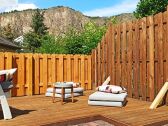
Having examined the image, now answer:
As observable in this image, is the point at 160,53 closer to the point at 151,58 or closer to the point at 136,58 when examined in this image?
the point at 151,58

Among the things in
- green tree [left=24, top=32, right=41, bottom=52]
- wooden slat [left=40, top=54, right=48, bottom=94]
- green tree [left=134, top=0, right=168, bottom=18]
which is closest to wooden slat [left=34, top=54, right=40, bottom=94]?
wooden slat [left=40, top=54, right=48, bottom=94]

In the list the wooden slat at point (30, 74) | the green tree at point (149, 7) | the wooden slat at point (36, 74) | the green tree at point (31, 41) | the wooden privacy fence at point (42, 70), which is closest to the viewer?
the wooden privacy fence at point (42, 70)

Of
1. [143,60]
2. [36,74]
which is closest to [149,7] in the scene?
[143,60]

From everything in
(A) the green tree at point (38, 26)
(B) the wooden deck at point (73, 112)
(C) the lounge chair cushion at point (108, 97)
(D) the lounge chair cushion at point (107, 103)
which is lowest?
(B) the wooden deck at point (73, 112)

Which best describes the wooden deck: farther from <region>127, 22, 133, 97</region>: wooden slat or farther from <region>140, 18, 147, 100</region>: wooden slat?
<region>127, 22, 133, 97</region>: wooden slat

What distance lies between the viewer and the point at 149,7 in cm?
1591

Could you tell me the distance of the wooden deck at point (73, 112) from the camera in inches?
231

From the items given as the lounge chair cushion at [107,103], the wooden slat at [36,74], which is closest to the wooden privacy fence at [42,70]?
the wooden slat at [36,74]

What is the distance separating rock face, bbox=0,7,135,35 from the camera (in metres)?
57.2

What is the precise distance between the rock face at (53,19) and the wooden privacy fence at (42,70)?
45251 millimetres

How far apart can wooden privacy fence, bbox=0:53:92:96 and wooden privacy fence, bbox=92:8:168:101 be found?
50.8 inches

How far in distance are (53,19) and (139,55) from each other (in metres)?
52.5

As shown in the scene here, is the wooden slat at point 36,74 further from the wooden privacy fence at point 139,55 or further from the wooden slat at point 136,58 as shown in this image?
the wooden slat at point 136,58

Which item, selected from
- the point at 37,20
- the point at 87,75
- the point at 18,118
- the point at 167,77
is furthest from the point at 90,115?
the point at 37,20
